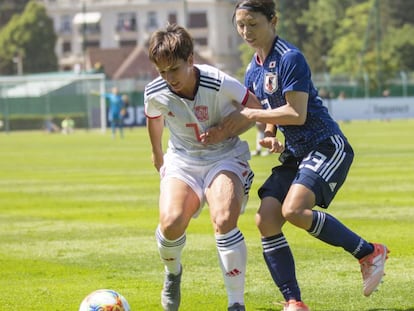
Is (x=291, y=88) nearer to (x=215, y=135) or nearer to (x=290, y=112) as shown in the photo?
(x=290, y=112)

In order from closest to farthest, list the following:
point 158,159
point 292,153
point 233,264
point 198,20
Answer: point 233,264 < point 292,153 < point 158,159 < point 198,20

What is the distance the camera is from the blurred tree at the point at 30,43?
374 ft

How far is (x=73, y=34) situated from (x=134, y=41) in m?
7.73

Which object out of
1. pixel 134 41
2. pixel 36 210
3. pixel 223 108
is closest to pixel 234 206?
pixel 223 108

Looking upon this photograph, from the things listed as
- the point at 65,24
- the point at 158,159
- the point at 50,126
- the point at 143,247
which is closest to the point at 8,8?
the point at 65,24

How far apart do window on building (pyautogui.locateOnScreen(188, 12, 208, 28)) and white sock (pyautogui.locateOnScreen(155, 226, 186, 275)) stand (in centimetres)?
12031

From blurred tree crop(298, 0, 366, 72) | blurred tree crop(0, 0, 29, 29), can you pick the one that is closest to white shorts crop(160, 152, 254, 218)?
blurred tree crop(298, 0, 366, 72)

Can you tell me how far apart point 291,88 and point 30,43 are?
10887cm

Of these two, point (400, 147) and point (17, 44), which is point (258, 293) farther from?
point (17, 44)

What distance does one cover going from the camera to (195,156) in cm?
860

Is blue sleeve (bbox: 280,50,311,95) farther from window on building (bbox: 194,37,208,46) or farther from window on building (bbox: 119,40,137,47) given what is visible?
window on building (bbox: 119,40,137,47)

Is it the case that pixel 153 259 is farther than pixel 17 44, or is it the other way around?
pixel 17 44

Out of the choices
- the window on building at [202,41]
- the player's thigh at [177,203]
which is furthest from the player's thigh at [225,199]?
the window on building at [202,41]

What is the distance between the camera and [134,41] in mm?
134750
